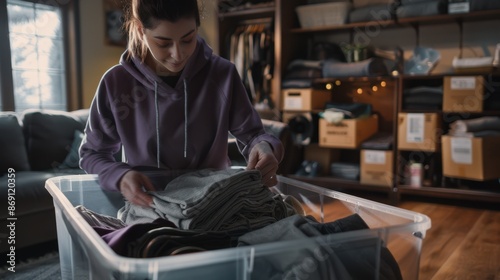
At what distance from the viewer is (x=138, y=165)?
40.0 inches

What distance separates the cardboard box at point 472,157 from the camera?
2.87 meters

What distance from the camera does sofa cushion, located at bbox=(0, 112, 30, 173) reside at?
2462 mm

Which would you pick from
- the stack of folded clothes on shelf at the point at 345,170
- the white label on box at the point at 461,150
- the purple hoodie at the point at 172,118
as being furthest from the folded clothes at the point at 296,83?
the purple hoodie at the point at 172,118

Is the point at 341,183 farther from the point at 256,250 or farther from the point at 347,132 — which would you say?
the point at 256,250

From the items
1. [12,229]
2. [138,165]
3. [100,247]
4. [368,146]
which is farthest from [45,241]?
[368,146]

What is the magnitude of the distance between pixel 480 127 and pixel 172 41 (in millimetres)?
2740

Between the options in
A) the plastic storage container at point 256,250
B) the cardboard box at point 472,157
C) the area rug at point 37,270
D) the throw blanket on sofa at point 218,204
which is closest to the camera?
the plastic storage container at point 256,250

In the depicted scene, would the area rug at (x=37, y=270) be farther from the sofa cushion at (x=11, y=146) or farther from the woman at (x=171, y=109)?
the woman at (x=171, y=109)

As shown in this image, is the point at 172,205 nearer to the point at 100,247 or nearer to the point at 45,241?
the point at 100,247

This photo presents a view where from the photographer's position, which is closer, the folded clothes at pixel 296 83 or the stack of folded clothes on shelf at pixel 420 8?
the stack of folded clothes on shelf at pixel 420 8

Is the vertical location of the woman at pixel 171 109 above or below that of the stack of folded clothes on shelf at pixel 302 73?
below

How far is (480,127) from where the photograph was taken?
295cm

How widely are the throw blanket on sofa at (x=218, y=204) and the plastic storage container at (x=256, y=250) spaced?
12 centimetres

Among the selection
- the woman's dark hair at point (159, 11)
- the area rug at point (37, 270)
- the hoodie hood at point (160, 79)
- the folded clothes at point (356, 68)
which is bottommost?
the area rug at point (37, 270)
